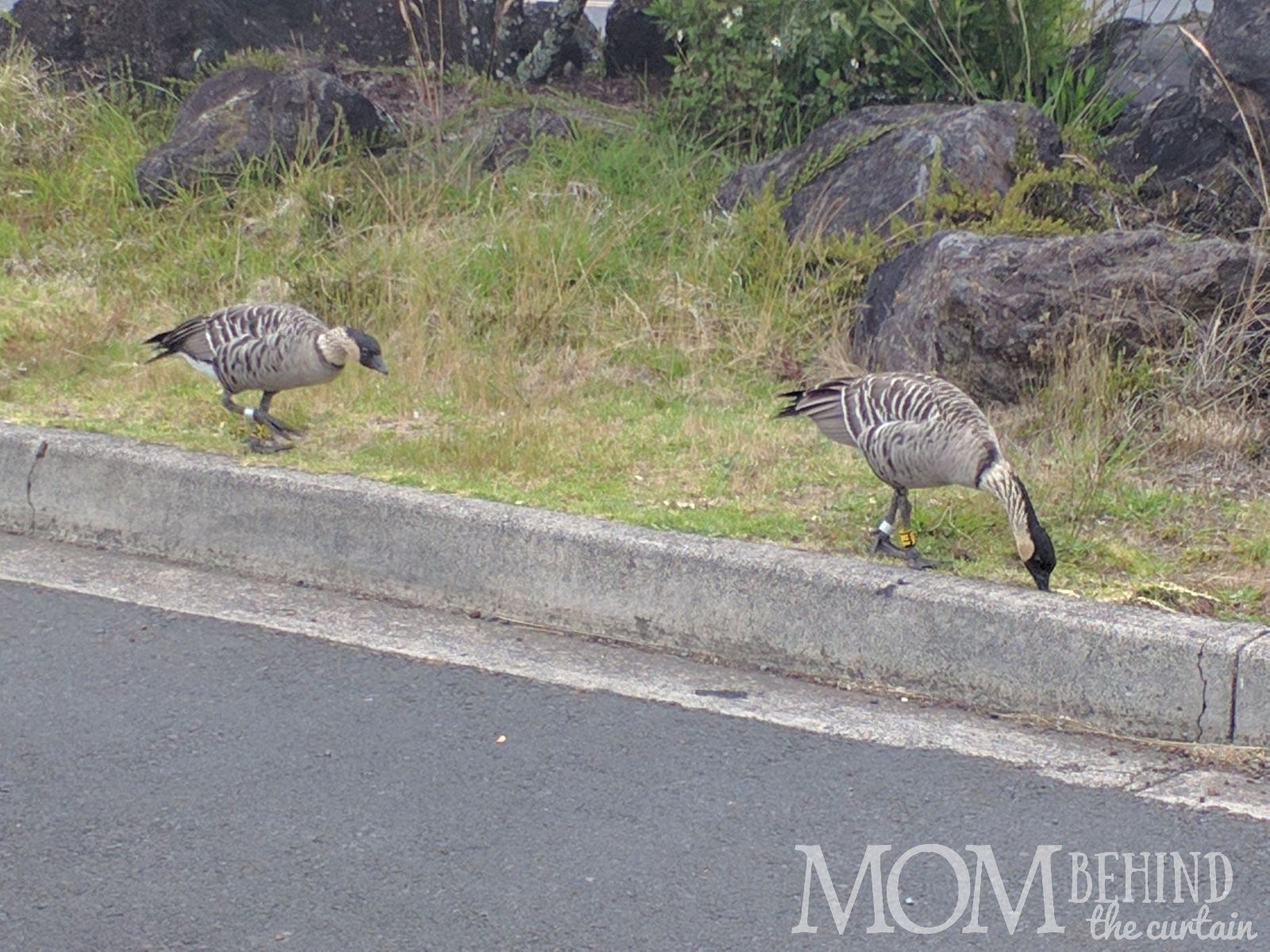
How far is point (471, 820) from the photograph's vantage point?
3705 millimetres

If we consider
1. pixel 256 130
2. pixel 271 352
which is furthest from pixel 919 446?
pixel 256 130

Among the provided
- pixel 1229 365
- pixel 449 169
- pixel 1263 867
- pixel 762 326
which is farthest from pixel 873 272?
pixel 1263 867

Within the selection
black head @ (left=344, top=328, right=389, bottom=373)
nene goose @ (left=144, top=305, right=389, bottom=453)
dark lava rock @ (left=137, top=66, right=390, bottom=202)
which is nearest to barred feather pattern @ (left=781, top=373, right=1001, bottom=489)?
black head @ (left=344, top=328, right=389, bottom=373)

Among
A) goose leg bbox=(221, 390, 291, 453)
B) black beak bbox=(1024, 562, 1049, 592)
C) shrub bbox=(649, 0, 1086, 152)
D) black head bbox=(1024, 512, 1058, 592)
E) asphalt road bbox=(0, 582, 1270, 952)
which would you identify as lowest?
asphalt road bbox=(0, 582, 1270, 952)

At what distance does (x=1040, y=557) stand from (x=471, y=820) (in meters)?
1.78

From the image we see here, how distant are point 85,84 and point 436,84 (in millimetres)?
2043

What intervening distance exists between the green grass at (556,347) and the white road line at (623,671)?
546 millimetres

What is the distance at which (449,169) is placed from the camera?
8.44m

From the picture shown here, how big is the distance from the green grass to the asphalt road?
1044mm

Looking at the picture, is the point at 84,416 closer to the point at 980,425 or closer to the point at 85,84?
the point at 980,425

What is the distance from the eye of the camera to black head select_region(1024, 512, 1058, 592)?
4.57 meters

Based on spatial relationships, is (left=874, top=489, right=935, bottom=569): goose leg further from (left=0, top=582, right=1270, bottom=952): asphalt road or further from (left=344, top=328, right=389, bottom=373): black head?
(left=344, top=328, right=389, bottom=373): black head

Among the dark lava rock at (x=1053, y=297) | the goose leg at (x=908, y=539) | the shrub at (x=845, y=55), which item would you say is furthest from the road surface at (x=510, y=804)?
the shrub at (x=845, y=55)

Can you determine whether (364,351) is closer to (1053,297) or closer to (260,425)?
(260,425)
